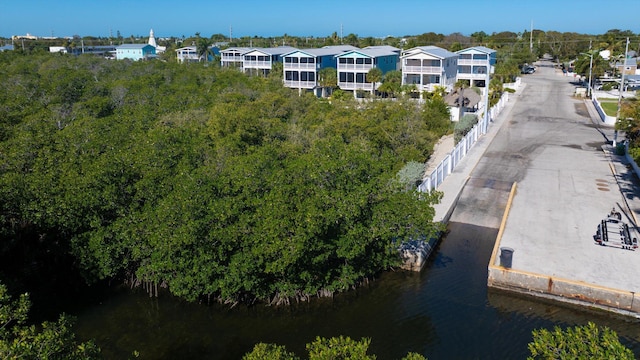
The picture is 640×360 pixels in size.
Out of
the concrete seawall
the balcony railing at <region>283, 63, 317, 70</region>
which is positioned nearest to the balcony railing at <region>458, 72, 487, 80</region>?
the balcony railing at <region>283, 63, 317, 70</region>

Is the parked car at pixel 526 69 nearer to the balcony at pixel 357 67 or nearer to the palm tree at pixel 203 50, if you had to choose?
the balcony at pixel 357 67

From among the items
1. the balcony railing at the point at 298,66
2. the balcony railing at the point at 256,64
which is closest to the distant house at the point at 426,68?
the balcony railing at the point at 298,66

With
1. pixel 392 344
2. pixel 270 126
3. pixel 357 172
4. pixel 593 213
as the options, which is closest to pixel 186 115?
pixel 270 126

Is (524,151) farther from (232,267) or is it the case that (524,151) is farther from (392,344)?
(232,267)

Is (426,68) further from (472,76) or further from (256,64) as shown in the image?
(256,64)

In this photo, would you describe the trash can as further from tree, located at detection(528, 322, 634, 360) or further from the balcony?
the balcony
